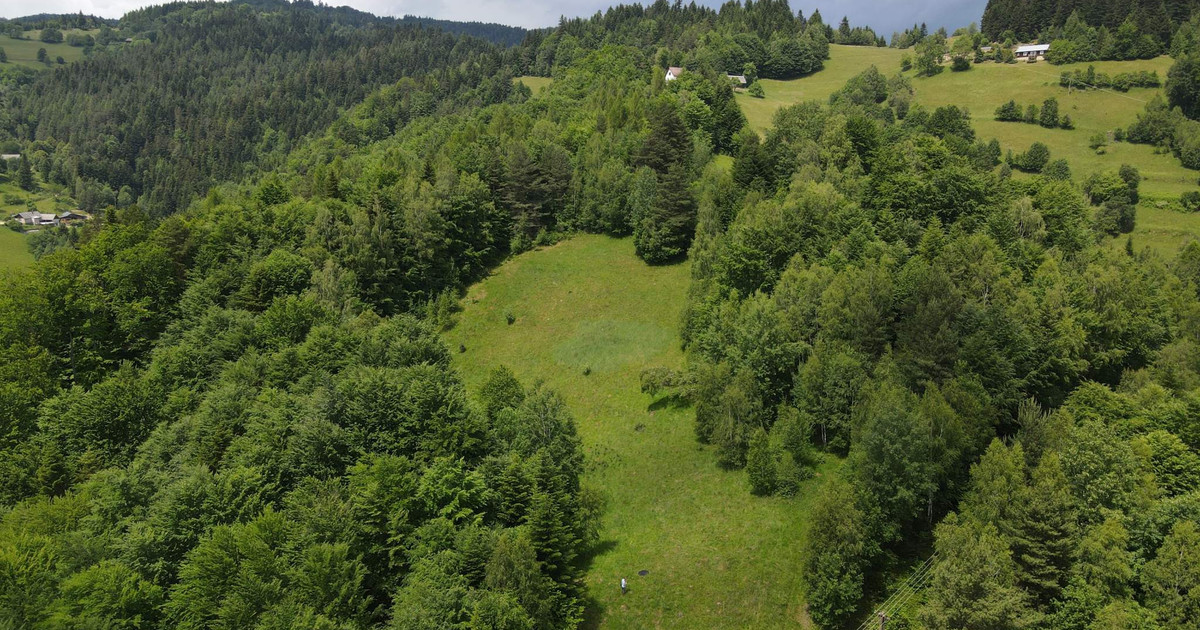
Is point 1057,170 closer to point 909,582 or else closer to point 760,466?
point 760,466

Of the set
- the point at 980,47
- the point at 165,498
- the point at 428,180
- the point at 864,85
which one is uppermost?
the point at 980,47

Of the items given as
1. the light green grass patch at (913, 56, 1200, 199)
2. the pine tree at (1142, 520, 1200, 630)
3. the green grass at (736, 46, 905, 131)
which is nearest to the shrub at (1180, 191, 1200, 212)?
the light green grass patch at (913, 56, 1200, 199)

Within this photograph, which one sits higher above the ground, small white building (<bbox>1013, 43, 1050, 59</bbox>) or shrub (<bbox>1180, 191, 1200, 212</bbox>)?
small white building (<bbox>1013, 43, 1050, 59</bbox>)

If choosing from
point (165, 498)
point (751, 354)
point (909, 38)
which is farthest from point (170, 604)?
point (909, 38)

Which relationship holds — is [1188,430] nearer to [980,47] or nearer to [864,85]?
[864,85]

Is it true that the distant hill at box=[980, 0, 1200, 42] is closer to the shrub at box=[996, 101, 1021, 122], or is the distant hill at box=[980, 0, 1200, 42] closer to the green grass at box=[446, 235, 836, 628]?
the shrub at box=[996, 101, 1021, 122]
